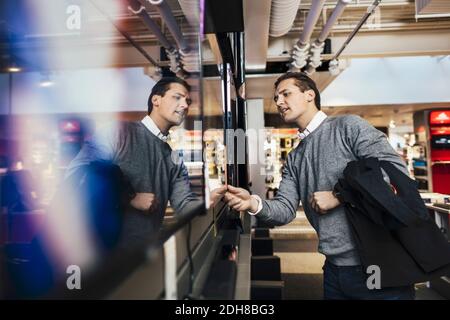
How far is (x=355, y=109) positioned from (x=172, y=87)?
296 inches

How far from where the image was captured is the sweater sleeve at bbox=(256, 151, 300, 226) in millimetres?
1299

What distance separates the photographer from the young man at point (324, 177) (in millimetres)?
1155

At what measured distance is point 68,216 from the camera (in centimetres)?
43

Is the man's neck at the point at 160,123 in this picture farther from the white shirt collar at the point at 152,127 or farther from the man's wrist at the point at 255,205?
the man's wrist at the point at 255,205

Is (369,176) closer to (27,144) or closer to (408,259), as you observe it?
(408,259)

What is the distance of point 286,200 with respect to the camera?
4.35ft

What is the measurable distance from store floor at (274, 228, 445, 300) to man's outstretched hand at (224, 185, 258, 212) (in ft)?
5.59

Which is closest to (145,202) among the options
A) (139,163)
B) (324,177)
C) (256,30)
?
(139,163)

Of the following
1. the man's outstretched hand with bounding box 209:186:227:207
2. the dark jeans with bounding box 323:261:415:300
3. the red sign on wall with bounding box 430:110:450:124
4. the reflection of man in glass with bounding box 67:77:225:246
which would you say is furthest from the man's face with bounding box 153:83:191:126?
the red sign on wall with bounding box 430:110:450:124

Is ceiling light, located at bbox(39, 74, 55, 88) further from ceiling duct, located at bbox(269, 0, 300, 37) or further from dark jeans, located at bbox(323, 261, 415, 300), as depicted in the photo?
ceiling duct, located at bbox(269, 0, 300, 37)

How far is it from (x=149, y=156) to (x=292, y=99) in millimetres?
822

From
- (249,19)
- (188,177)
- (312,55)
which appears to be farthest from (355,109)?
(188,177)

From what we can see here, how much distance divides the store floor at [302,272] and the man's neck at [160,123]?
2.39 metres

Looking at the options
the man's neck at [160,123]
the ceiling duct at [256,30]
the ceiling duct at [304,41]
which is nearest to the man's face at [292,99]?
the man's neck at [160,123]
